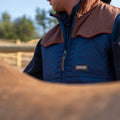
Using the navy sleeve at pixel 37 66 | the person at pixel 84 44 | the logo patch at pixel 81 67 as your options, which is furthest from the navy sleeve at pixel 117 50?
the navy sleeve at pixel 37 66

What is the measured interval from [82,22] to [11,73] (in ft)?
3.15

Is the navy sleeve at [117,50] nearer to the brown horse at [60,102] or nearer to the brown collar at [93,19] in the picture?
the brown collar at [93,19]

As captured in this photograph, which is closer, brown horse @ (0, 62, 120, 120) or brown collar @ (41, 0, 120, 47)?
brown horse @ (0, 62, 120, 120)

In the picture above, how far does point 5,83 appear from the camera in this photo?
34 centimetres

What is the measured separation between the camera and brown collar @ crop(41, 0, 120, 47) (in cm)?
117

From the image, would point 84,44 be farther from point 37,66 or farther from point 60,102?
point 60,102

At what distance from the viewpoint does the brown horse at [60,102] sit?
241mm

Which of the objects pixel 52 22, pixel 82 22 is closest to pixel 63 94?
pixel 82 22

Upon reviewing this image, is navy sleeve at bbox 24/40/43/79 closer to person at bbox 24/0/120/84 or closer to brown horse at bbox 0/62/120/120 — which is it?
person at bbox 24/0/120/84

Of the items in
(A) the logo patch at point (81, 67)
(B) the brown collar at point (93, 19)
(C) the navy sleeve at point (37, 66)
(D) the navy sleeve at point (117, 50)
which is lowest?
(C) the navy sleeve at point (37, 66)

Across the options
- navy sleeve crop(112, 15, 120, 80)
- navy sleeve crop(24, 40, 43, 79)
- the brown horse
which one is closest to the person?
navy sleeve crop(112, 15, 120, 80)

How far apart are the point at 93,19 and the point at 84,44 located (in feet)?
0.48

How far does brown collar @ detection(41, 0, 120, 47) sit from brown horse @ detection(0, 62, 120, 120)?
907 mm

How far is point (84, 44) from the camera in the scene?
1.21 meters
